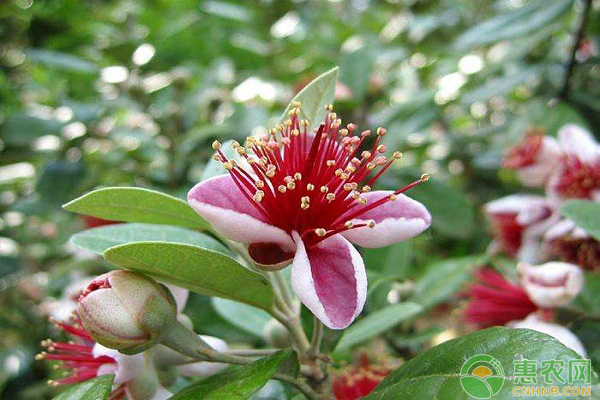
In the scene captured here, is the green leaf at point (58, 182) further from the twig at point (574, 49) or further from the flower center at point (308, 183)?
→ the twig at point (574, 49)

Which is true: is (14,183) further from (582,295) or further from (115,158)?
(582,295)

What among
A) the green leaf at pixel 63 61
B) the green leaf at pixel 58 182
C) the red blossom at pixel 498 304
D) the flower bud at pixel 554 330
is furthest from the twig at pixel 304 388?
the green leaf at pixel 63 61

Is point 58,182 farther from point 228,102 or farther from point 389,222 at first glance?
point 389,222

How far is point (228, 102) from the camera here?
2.29 meters

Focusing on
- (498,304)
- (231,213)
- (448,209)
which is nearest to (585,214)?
(498,304)

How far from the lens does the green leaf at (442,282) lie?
1.34 m

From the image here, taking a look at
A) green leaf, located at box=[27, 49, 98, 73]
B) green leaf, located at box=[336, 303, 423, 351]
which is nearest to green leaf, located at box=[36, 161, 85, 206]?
green leaf, located at box=[27, 49, 98, 73]

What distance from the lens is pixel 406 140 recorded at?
68.6 inches

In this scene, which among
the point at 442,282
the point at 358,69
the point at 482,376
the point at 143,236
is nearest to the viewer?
the point at 482,376

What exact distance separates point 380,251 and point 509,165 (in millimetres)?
366

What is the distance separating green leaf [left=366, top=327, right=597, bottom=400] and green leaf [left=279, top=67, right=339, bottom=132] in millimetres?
353

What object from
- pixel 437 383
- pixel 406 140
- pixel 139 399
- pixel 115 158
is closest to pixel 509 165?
pixel 406 140

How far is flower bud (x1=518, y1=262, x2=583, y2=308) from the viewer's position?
1062 mm

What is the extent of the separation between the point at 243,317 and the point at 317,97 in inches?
16.8
